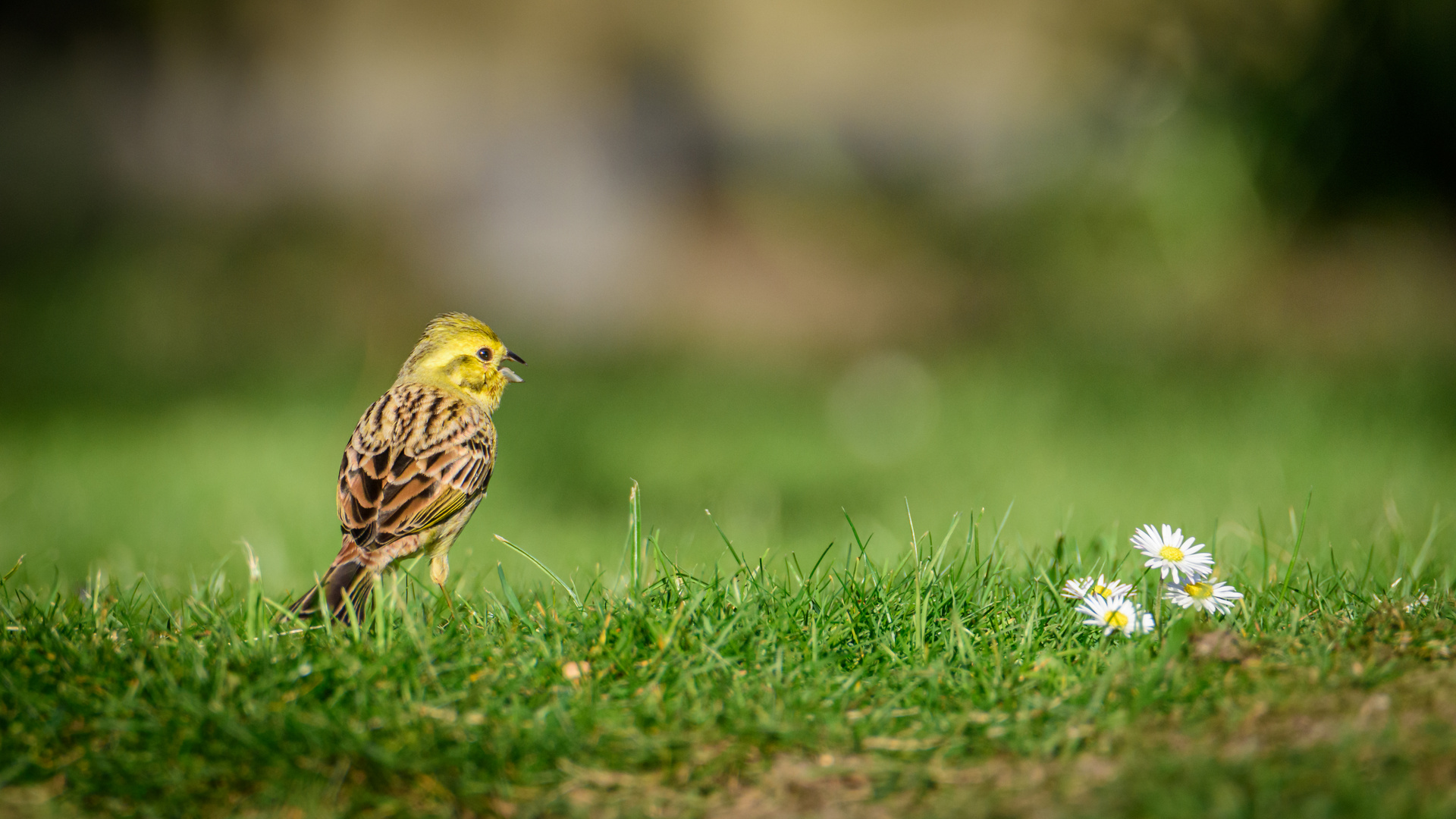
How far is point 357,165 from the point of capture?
12.7 meters

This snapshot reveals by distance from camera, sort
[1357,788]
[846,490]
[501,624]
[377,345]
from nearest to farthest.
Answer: [1357,788] < [501,624] < [846,490] < [377,345]

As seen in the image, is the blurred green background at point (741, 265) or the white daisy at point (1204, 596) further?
the blurred green background at point (741, 265)

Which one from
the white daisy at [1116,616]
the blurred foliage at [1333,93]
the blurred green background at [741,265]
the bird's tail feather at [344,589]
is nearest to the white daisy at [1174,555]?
the white daisy at [1116,616]

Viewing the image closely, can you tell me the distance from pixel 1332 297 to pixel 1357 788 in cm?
982

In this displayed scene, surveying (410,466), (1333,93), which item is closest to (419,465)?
(410,466)

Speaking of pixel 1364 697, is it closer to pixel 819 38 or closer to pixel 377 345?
pixel 377 345

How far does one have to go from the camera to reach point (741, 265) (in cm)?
1270

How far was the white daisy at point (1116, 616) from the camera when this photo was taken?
2811 millimetres

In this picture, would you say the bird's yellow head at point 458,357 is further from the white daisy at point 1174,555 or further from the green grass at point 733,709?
the white daisy at point 1174,555

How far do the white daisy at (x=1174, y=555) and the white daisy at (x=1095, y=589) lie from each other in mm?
95

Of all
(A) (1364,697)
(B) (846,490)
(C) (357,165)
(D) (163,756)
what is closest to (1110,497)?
(B) (846,490)

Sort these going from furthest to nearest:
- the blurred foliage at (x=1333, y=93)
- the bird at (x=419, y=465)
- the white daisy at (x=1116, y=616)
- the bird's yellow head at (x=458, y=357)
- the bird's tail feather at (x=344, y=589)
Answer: the blurred foliage at (x=1333, y=93) < the bird's yellow head at (x=458, y=357) < the bird at (x=419, y=465) < the bird's tail feather at (x=344, y=589) < the white daisy at (x=1116, y=616)

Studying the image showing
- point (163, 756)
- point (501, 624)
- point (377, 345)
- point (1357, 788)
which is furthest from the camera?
point (377, 345)

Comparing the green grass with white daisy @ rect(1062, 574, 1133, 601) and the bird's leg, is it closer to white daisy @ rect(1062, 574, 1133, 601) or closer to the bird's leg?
white daisy @ rect(1062, 574, 1133, 601)
